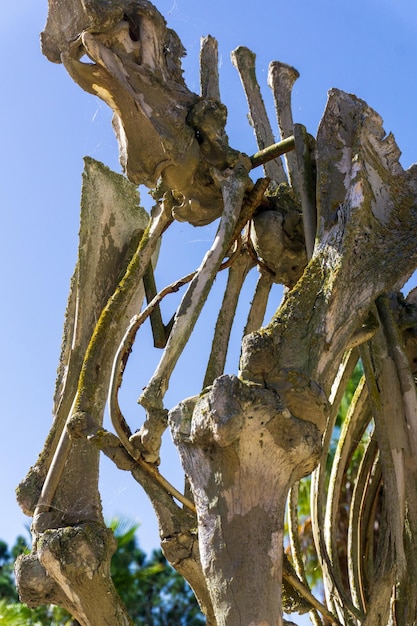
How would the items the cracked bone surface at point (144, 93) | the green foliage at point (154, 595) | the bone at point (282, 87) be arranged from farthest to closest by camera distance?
the green foliage at point (154, 595) → the bone at point (282, 87) → the cracked bone surface at point (144, 93)

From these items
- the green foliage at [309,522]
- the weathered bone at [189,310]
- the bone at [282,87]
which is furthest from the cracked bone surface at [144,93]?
the green foliage at [309,522]

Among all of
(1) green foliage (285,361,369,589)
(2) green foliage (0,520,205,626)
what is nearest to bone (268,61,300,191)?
(1) green foliage (285,361,369,589)

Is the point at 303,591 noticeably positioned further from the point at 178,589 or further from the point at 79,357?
the point at 178,589

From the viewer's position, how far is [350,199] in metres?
6.44

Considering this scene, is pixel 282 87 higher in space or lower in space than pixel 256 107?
higher

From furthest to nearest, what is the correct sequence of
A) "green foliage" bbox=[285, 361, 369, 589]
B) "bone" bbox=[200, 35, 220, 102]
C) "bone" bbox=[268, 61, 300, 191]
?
1. "green foliage" bbox=[285, 361, 369, 589]
2. "bone" bbox=[268, 61, 300, 191]
3. "bone" bbox=[200, 35, 220, 102]

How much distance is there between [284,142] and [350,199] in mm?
1168

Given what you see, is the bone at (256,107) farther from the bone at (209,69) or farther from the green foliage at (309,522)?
the green foliage at (309,522)

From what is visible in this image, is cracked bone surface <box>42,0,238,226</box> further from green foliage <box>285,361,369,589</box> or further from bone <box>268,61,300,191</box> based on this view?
green foliage <box>285,361,369,589</box>

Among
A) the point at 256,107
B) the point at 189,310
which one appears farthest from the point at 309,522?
the point at 189,310

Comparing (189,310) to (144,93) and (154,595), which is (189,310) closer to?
(144,93)

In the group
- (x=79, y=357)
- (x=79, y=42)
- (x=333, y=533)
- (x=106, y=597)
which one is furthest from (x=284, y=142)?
(x=106, y=597)

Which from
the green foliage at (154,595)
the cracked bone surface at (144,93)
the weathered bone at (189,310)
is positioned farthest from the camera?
the green foliage at (154,595)

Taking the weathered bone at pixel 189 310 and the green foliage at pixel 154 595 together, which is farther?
the green foliage at pixel 154 595
